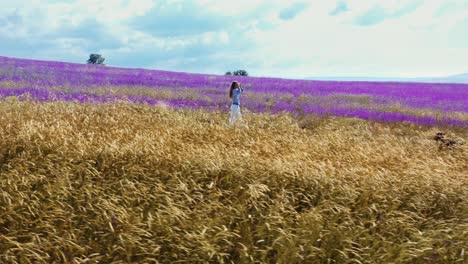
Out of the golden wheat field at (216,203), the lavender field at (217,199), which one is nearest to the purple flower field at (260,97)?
the lavender field at (217,199)

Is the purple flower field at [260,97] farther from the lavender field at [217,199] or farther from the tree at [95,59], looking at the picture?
the tree at [95,59]

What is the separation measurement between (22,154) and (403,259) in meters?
5.92

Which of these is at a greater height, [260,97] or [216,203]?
[260,97]

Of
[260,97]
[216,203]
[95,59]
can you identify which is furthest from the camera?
[95,59]

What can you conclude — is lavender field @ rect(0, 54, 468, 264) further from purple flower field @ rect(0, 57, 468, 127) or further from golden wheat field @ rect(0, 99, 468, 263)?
purple flower field @ rect(0, 57, 468, 127)

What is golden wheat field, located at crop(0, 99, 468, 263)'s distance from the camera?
4355mm

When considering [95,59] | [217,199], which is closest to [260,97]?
[217,199]

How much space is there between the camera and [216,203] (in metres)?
5.17

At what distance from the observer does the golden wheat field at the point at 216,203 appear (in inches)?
171

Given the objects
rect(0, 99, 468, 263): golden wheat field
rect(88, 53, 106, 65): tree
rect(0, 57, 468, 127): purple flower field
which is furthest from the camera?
rect(88, 53, 106, 65): tree

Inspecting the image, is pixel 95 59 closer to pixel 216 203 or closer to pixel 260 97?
pixel 260 97

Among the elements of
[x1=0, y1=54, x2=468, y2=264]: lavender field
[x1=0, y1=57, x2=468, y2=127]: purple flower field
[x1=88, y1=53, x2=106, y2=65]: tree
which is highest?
[x1=88, y1=53, x2=106, y2=65]: tree

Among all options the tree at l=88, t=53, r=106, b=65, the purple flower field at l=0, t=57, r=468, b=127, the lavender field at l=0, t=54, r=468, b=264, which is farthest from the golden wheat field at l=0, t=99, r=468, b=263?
the tree at l=88, t=53, r=106, b=65

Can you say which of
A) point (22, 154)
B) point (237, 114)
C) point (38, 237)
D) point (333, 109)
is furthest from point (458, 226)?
point (333, 109)
